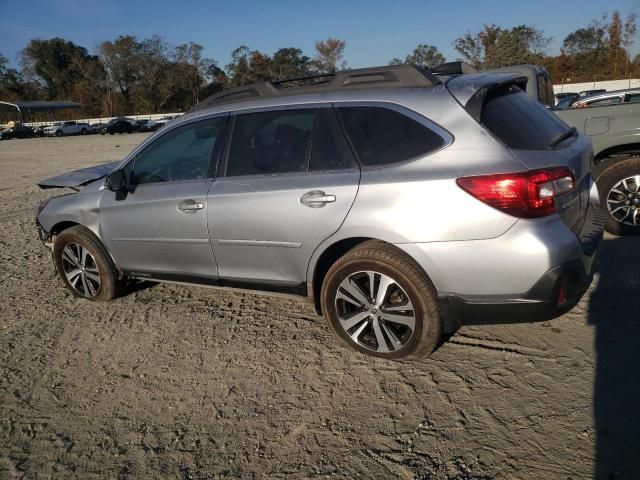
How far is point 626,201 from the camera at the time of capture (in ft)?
16.7

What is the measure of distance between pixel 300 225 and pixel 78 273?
8.31 feet

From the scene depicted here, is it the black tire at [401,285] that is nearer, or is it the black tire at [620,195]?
the black tire at [401,285]

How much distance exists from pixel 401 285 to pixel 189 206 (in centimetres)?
167

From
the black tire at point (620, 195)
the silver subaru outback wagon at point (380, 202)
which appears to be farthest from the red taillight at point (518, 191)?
→ the black tire at point (620, 195)

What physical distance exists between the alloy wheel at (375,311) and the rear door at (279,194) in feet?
1.10

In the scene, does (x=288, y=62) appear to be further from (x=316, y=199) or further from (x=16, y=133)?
(x=316, y=199)

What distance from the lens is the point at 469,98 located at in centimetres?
280

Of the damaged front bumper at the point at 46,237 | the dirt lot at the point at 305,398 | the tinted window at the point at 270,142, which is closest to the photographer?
the dirt lot at the point at 305,398

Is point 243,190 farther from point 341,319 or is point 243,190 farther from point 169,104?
point 169,104

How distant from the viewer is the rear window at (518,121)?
2.77 metres

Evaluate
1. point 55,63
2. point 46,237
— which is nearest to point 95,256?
point 46,237

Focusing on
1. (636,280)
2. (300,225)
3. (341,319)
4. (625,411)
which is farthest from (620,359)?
(300,225)

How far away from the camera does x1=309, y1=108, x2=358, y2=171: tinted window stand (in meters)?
3.08

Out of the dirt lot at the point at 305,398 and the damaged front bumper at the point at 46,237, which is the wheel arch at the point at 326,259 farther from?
the damaged front bumper at the point at 46,237
